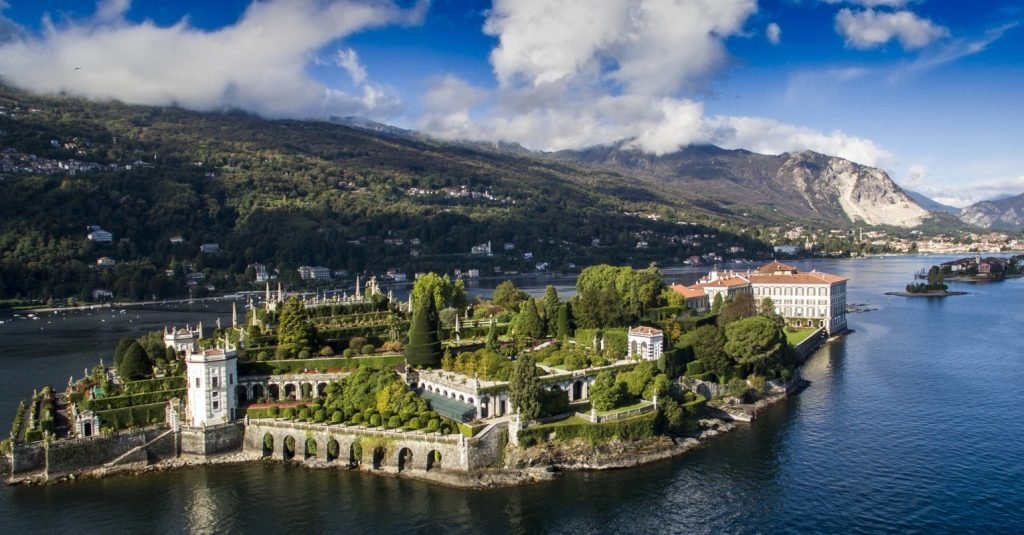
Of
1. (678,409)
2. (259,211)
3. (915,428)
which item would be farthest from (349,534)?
(259,211)

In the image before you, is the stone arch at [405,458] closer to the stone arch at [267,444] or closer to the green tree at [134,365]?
the stone arch at [267,444]

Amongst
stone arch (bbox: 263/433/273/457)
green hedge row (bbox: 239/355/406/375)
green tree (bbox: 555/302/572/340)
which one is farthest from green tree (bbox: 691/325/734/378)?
stone arch (bbox: 263/433/273/457)

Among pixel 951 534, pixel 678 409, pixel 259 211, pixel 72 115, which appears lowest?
pixel 951 534

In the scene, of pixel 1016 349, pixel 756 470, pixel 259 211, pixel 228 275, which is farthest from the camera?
pixel 259 211

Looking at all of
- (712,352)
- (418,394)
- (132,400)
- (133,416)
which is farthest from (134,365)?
(712,352)

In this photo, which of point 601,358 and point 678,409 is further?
point 601,358

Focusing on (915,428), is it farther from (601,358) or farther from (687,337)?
(601,358)

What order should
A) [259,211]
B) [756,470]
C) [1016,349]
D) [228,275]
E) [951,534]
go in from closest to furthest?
[951,534], [756,470], [1016,349], [228,275], [259,211]

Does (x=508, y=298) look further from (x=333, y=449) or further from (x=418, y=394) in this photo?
(x=333, y=449)
